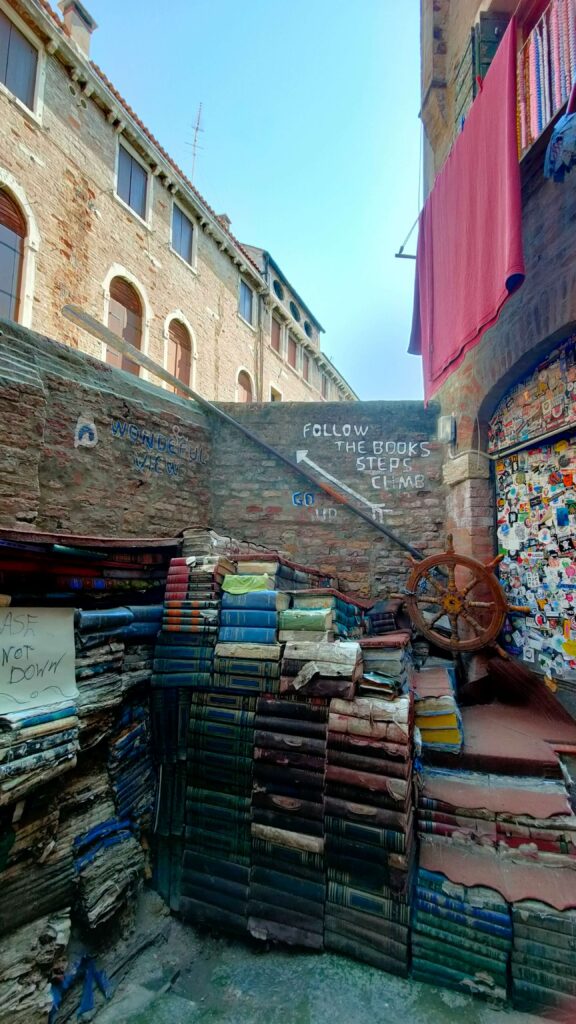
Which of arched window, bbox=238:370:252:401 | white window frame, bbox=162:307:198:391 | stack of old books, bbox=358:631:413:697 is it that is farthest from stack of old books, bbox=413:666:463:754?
arched window, bbox=238:370:252:401

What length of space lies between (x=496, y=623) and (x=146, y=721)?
3325mm

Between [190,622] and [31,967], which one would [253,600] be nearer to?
[190,622]

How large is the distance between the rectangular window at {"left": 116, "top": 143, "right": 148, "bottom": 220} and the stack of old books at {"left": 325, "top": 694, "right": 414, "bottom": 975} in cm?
1294

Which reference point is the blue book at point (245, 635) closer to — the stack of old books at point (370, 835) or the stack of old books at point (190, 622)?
the stack of old books at point (190, 622)

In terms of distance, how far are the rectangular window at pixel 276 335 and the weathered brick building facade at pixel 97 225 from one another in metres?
2.37

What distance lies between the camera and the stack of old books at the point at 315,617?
321 cm

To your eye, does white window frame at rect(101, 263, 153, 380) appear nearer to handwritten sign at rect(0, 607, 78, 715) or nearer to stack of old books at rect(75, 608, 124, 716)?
stack of old books at rect(75, 608, 124, 716)

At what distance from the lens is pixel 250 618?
11.0 feet

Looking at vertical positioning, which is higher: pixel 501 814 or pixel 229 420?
pixel 229 420

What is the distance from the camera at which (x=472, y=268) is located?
15.0 ft

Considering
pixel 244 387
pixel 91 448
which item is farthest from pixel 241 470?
pixel 244 387

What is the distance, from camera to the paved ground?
236cm

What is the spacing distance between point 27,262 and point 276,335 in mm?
11134

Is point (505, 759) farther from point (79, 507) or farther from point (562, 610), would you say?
point (79, 507)
